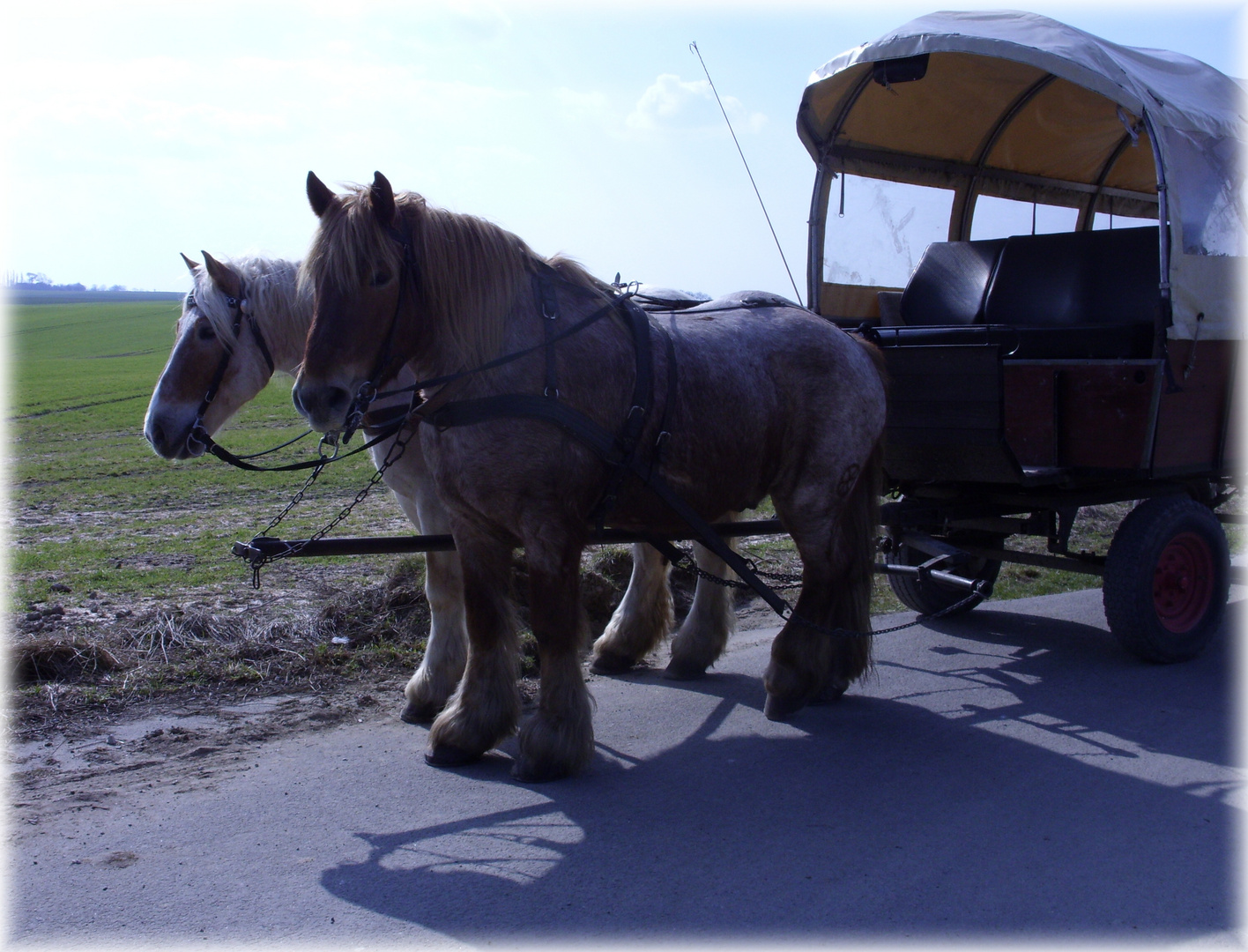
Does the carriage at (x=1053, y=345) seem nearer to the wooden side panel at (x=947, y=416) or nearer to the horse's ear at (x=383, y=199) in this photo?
the wooden side panel at (x=947, y=416)

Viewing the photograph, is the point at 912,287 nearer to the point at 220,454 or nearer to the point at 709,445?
the point at 709,445

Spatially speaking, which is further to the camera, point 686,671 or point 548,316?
point 686,671

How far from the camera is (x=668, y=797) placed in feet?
11.2

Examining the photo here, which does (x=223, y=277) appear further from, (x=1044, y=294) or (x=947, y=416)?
(x=1044, y=294)

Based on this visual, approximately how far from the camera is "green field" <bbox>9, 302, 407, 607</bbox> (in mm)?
6402

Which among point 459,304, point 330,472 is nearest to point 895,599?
point 459,304

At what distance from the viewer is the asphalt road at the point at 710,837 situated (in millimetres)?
2576

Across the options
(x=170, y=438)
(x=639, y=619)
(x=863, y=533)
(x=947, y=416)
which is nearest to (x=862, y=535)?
(x=863, y=533)

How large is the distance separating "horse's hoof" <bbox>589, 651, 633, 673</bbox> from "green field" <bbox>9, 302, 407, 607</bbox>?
2.07 meters

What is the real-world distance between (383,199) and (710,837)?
2.36 meters

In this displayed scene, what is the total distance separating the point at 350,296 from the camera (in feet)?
10.3

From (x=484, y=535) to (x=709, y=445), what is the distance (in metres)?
0.95

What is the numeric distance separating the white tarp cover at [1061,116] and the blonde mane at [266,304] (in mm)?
3110

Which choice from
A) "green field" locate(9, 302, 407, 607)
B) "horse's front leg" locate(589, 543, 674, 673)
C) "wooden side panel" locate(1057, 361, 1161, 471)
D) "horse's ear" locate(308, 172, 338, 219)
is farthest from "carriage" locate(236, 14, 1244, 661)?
"green field" locate(9, 302, 407, 607)
